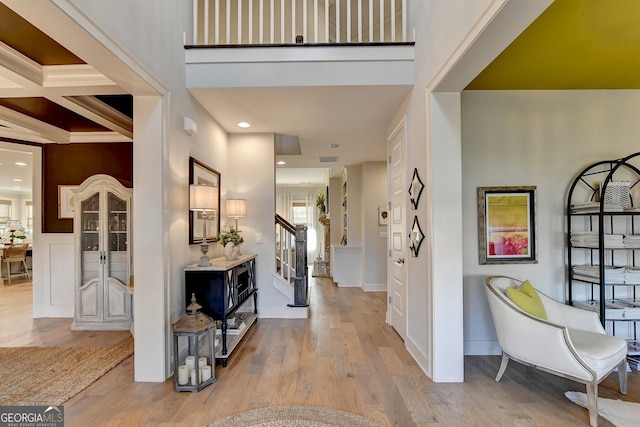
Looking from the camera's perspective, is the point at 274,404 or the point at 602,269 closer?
the point at 274,404

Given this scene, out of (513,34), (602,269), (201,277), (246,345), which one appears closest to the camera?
(513,34)

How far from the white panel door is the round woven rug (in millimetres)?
1466

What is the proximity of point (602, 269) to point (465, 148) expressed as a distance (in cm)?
156

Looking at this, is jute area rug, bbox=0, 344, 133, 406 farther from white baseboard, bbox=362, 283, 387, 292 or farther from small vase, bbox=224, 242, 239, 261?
white baseboard, bbox=362, 283, 387, 292

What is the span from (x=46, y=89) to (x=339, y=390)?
3.52 metres

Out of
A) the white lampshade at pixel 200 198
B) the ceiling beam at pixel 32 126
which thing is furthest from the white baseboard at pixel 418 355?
the ceiling beam at pixel 32 126

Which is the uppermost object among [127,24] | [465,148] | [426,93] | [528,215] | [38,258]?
[127,24]

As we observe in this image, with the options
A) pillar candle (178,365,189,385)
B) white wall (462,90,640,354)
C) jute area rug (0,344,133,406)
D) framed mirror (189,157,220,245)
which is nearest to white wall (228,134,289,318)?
framed mirror (189,157,220,245)

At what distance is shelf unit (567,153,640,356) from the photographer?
9.15 ft

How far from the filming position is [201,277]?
2941mm

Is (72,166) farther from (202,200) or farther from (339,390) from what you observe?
(339,390)

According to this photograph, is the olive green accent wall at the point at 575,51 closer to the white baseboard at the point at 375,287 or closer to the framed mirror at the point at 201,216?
the framed mirror at the point at 201,216

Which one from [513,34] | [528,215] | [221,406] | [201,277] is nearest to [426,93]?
[513,34]

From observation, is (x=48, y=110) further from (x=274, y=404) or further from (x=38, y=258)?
(x=274, y=404)
